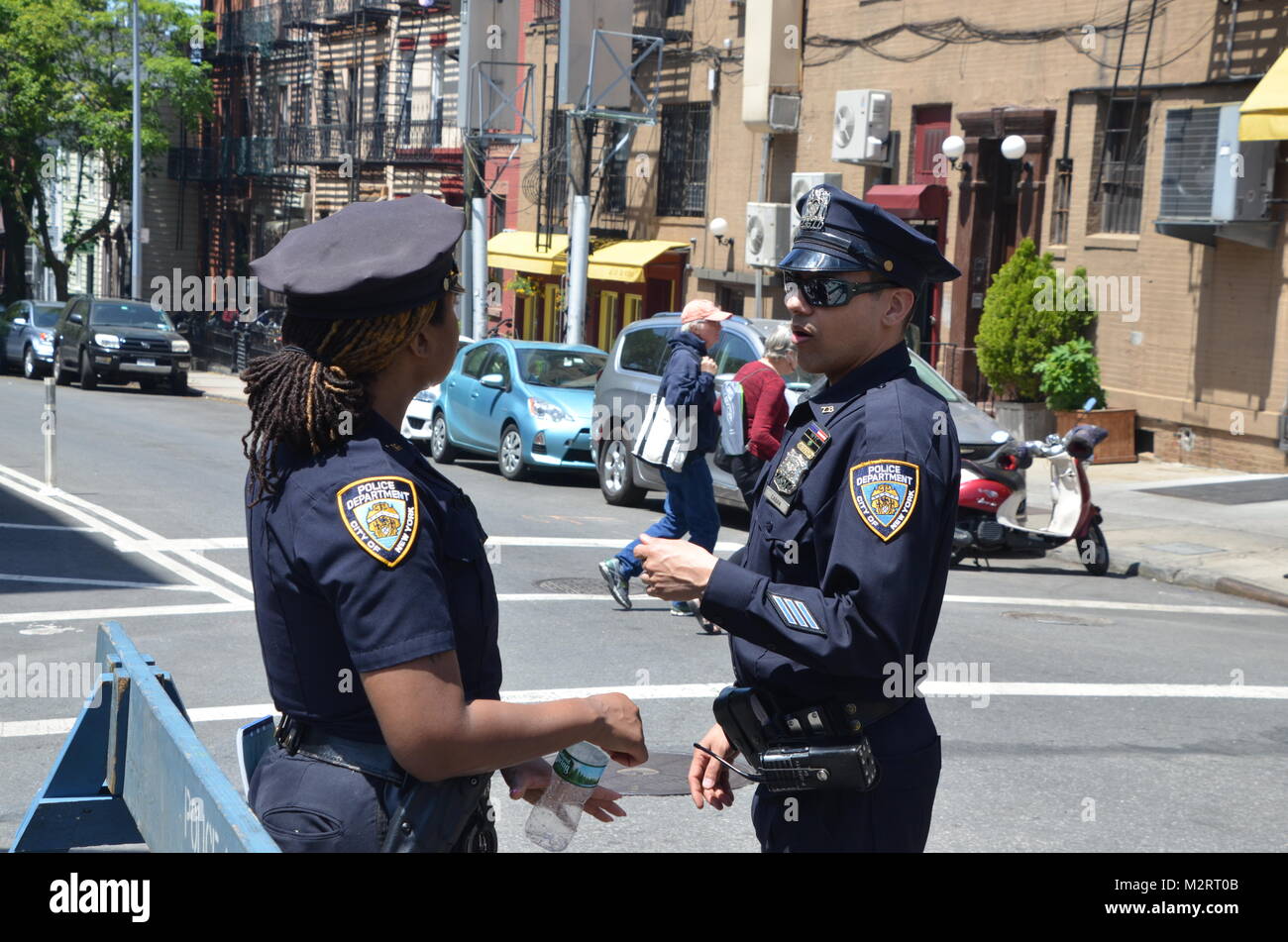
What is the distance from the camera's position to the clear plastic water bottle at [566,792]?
9.51 feet

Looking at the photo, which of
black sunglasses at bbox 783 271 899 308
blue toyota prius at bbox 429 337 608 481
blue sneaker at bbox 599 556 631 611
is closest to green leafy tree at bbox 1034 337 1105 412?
blue toyota prius at bbox 429 337 608 481

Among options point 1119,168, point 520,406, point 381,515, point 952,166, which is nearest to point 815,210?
point 381,515

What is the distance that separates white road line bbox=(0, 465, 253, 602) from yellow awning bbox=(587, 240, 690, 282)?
48.2ft

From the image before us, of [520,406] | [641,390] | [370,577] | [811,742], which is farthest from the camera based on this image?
[520,406]

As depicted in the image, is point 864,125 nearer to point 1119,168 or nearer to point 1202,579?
point 1119,168

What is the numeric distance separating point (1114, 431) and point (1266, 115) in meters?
5.33

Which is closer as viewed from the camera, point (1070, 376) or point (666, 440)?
point (666, 440)

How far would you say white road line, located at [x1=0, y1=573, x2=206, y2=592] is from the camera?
10469mm

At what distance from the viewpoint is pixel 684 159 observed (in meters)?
30.2

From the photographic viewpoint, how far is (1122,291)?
20.1 metres

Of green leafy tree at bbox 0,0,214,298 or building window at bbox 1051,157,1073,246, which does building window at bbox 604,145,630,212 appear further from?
green leafy tree at bbox 0,0,214,298

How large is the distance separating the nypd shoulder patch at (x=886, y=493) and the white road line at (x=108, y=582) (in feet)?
27.0
